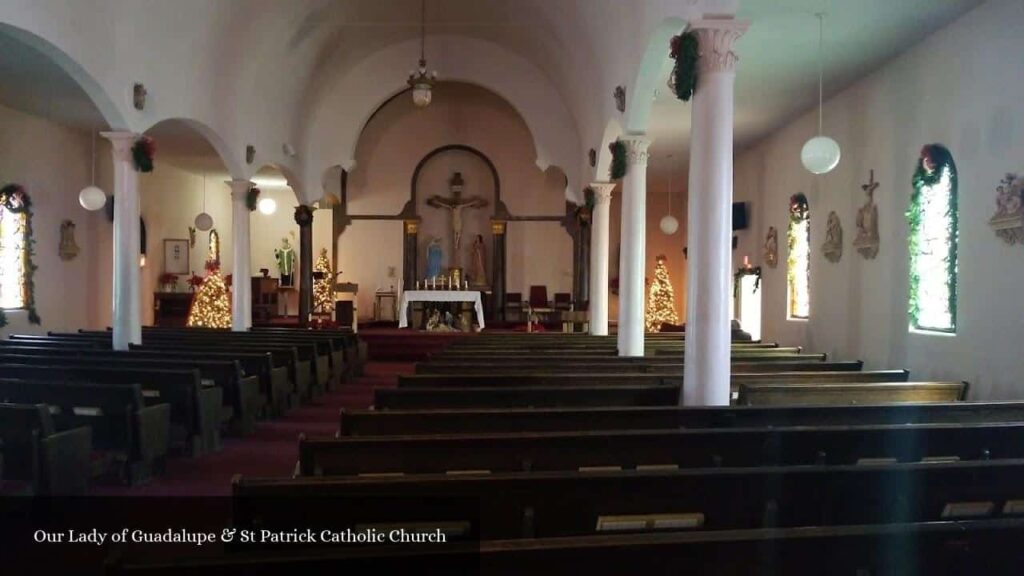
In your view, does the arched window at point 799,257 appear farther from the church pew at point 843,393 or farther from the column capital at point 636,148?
the church pew at point 843,393

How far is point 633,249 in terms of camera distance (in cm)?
908

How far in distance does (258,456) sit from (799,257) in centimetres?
944

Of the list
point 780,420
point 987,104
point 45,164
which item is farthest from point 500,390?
point 45,164

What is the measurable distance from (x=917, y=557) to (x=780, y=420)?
7.52 ft

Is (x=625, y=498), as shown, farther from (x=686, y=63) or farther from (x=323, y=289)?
(x=323, y=289)

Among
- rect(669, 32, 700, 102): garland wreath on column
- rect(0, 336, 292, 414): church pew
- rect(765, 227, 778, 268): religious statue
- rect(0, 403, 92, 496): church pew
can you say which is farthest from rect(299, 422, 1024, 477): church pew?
rect(765, 227, 778, 268): religious statue

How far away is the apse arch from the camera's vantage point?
23.5 ft

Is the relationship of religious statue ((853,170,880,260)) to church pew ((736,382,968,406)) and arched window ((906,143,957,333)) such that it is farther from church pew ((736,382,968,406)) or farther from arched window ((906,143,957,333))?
church pew ((736,382,968,406))

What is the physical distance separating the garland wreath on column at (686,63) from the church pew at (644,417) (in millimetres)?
2582

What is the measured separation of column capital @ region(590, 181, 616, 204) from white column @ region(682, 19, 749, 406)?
6.79 meters

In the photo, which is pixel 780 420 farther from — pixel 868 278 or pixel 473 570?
pixel 868 278

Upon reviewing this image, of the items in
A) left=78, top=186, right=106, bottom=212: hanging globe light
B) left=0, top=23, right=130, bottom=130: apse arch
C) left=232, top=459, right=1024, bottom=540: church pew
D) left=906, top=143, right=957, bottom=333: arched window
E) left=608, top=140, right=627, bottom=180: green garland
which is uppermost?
left=0, top=23, right=130, bottom=130: apse arch

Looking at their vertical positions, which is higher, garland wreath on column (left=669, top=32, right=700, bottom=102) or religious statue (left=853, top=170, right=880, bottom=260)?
garland wreath on column (left=669, top=32, right=700, bottom=102)

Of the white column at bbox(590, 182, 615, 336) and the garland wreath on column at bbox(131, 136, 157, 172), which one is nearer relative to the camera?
the garland wreath on column at bbox(131, 136, 157, 172)
